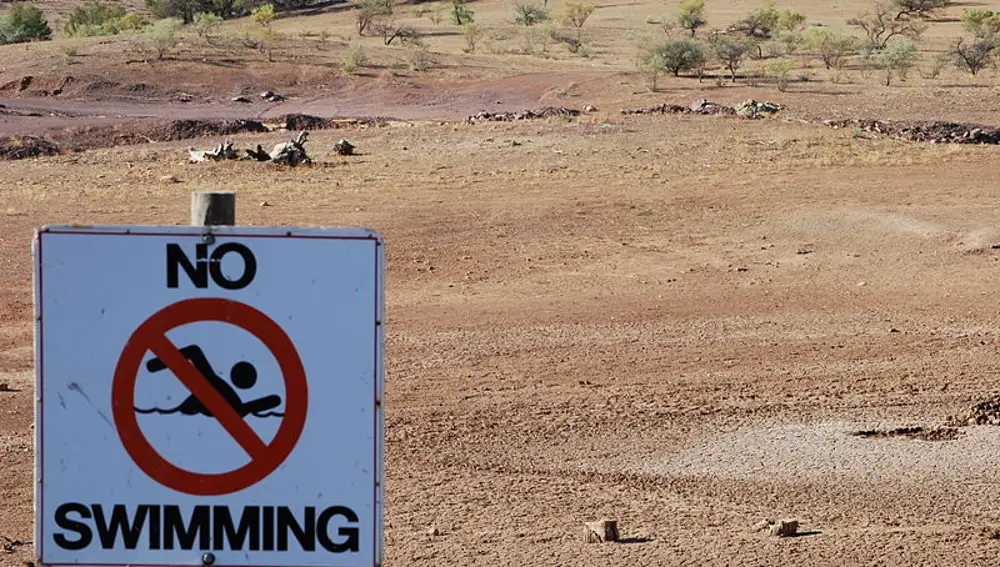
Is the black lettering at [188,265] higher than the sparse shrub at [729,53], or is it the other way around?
the black lettering at [188,265]

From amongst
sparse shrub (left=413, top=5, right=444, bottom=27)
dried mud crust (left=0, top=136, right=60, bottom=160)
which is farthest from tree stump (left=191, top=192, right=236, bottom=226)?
sparse shrub (left=413, top=5, right=444, bottom=27)

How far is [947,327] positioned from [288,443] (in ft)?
35.0

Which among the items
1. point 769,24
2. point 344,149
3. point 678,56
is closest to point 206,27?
point 678,56

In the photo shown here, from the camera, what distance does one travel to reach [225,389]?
121 inches

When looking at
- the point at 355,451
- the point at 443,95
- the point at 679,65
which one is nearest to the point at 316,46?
the point at 443,95

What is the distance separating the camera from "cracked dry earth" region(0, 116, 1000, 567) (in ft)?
24.2

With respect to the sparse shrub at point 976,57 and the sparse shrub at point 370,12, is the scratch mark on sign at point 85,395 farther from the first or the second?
the sparse shrub at point 370,12

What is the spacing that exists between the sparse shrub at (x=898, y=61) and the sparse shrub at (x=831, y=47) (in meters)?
1.92

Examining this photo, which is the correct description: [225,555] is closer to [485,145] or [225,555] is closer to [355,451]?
[355,451]

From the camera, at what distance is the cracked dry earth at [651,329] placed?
7.38m

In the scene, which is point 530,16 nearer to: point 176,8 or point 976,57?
point 176,8

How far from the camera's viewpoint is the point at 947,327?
42.6 ft

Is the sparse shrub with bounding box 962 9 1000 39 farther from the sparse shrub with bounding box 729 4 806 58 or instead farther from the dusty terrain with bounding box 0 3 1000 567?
the dusty terrain with bounding box 0 3 1000 567

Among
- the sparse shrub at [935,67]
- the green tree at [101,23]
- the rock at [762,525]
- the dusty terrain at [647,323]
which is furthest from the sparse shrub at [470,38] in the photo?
the rock at [762,525]
